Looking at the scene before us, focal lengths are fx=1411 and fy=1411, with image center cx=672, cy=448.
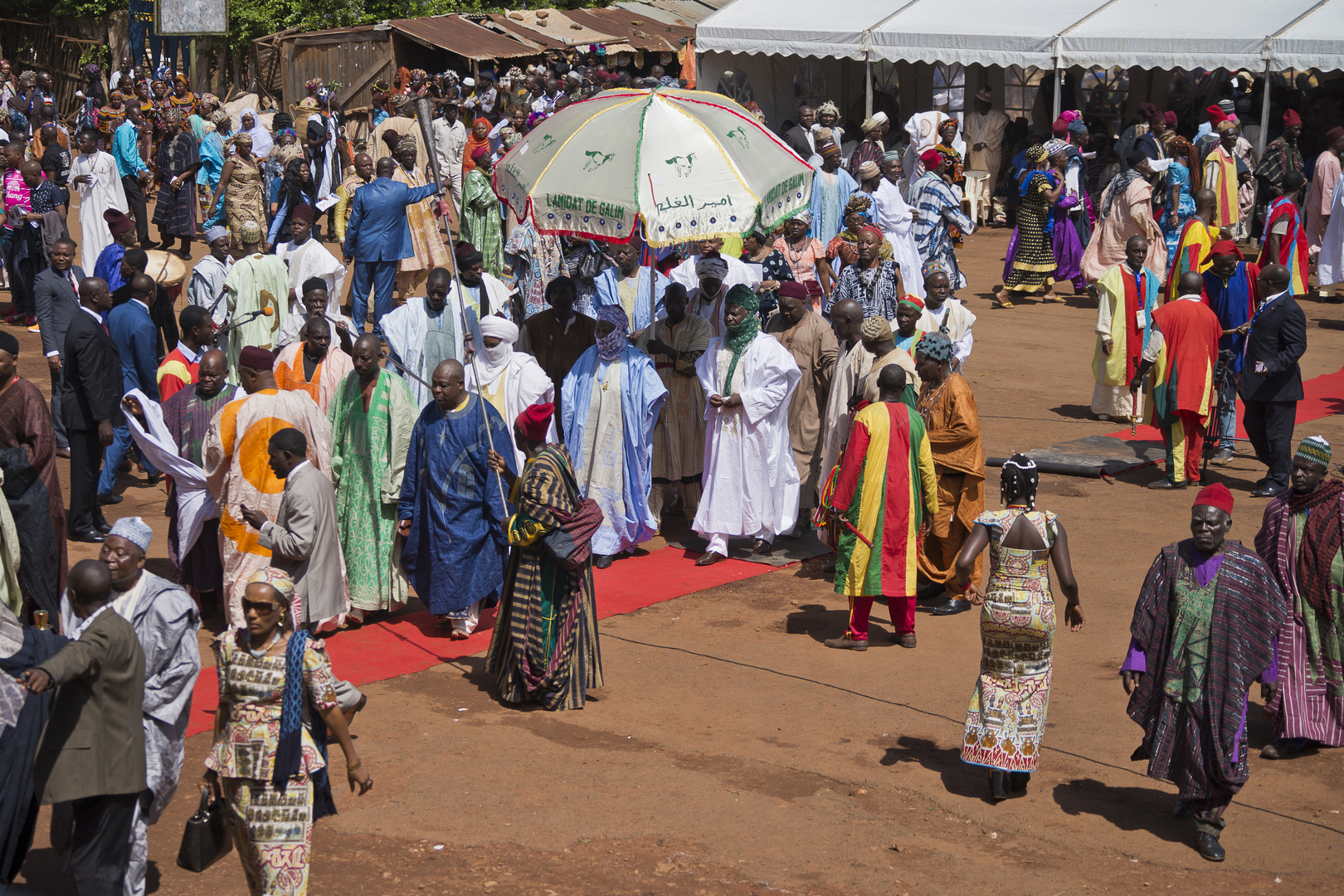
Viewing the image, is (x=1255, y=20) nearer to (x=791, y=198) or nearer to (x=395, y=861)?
(x=791, y=198)

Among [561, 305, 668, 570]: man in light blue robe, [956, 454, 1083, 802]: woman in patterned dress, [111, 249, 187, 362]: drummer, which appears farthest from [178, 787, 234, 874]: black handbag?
[111, 249, 187, 362]: drummer

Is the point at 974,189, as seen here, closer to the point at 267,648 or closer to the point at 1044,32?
the point at 1044,32

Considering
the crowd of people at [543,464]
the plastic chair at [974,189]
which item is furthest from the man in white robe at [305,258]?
the plastic chair at [974,189]

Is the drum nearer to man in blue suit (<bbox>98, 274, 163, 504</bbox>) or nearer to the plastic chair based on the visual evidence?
man in blue suit (<bbox>98, 274, 163, 504</bbox>)

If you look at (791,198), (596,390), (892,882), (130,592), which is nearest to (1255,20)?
(791,198)

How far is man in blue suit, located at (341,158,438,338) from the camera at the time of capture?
543 inches

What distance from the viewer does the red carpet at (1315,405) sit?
42.0 ft

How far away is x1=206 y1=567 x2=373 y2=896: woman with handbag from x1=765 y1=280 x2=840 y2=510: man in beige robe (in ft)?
18.3

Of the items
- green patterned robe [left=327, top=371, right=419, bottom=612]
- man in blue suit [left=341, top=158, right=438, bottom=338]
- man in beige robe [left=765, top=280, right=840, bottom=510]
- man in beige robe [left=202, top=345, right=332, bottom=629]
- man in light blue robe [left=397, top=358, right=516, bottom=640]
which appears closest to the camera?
man in beige robe [left=202, top=345, right=332, bottom=629]

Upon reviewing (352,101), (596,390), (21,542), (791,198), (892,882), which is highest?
(352,101)

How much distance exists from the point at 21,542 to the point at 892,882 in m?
4.56

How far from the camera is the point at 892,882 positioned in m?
5.52

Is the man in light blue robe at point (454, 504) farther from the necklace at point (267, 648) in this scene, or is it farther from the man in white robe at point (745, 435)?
the necklace at point (267, 648)

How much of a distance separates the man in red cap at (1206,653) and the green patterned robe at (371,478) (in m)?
4.39
